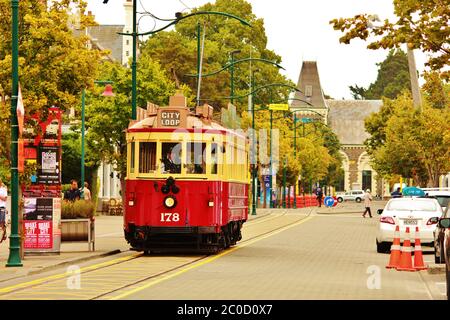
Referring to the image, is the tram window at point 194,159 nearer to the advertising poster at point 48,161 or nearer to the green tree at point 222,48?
the advertising poster at point 48,161

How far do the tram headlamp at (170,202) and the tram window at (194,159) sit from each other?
0.84m

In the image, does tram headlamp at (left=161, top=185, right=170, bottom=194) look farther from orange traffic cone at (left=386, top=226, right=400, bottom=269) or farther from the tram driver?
orange traffic cone at (left=386, top=226, right=400, bottom=269)

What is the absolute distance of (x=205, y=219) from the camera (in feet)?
100

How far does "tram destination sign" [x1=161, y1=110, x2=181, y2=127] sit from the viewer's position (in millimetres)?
30969

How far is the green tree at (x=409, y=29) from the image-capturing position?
27.6 meters

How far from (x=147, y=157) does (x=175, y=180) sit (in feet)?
3.04

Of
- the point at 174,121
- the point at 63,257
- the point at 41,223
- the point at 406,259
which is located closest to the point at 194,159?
the point at 174,121

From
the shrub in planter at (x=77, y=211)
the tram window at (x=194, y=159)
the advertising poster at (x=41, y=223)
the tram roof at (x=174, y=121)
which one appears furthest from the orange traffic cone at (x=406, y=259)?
the shrub in planter at (x=77, y=211)

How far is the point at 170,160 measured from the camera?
30.8 metres

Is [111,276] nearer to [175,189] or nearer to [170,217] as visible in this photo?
[170,217]

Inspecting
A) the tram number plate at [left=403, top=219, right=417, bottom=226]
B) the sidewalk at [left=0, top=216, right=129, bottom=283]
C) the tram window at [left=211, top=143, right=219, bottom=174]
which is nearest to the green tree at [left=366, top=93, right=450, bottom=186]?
the tram number plate at [left=403, top=219, right=417, bottom=226]

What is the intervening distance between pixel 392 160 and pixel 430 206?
47.2 meters

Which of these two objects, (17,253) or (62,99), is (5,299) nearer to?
(17,253)

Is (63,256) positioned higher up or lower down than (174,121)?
lower down
